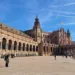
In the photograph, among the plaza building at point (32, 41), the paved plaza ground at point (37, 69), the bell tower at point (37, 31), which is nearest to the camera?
the paved plaza ground at point (37, 69)

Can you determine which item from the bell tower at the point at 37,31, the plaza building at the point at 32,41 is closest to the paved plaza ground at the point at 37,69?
the plaza building at the point at 32,41

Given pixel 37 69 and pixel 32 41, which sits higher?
pixel 32 41

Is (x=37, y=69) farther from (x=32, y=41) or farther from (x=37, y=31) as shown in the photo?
(x=37, y=31)

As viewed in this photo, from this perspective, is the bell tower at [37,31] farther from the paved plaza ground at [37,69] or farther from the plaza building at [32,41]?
the paved plaza ground at [37,69]

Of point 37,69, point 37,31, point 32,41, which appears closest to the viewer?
point 37,69

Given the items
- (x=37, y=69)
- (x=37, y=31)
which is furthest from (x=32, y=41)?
(x=37, y=69)

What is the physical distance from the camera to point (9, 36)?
59.4 meters

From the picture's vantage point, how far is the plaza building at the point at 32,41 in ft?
187

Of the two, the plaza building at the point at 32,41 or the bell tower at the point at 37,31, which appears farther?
the bell tower at the point at 37,31

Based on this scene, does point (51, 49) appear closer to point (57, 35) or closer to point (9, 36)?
point (57, 35)

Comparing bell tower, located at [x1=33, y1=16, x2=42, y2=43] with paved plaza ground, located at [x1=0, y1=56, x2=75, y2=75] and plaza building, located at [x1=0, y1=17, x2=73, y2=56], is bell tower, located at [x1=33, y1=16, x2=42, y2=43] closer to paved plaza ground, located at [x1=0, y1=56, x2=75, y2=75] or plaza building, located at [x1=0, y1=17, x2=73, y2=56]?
plaza building, located at [x1=0, y1=17, x2=73, y2=56]

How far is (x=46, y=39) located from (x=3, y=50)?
237 ft

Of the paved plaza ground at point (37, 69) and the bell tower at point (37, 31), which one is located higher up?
the bell tower at point (37, 31)

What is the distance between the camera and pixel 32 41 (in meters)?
88.4
